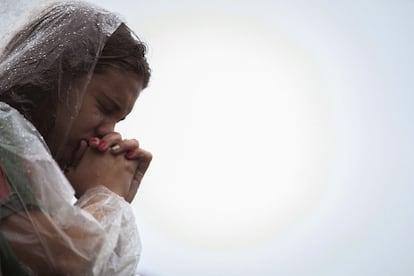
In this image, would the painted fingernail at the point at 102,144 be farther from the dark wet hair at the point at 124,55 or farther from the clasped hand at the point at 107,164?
the dark wet hair at the point at 124,55

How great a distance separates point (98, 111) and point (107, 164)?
9 centimetres

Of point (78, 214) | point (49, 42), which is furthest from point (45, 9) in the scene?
point (78, 214)

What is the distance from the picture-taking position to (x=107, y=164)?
0.59 meters

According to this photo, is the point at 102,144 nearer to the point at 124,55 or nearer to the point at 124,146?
the point at 124,146

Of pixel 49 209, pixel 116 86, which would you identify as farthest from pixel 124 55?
pixel 49 209

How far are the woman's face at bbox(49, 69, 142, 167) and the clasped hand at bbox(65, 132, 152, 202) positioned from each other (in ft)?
0.05

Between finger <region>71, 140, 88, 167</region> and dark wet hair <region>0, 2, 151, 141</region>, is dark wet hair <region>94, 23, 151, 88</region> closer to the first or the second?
dark wet hair <region>0, 2, 151, 141</region>

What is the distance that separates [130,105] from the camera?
2.23ft

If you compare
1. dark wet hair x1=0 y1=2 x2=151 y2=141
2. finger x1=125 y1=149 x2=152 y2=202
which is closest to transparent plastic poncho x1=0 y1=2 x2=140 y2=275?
dark wet hair x1=0 y1=2 x2=151 y2=141

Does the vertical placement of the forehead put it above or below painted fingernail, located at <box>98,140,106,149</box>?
above

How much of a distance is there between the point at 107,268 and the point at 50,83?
284 mm

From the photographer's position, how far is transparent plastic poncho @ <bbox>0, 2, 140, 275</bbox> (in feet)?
1.35

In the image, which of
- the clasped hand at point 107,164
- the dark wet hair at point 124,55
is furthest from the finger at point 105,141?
the dark wet hair at point 124,55

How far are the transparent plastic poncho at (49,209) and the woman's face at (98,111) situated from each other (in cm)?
1
